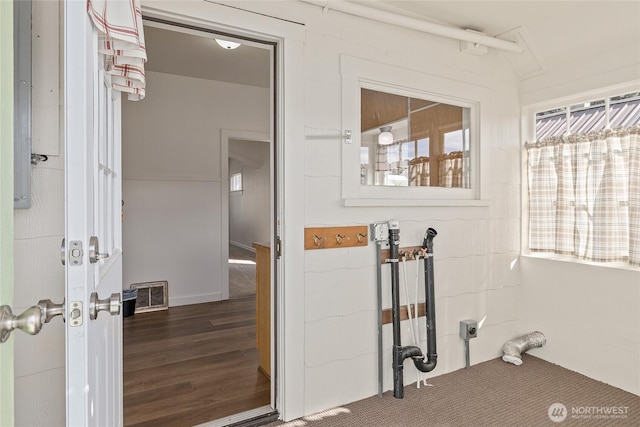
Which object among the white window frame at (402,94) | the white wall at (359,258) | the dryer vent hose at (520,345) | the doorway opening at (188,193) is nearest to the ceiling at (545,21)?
the white wall at (359,258)

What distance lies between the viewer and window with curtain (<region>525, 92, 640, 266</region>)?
93.4 inches

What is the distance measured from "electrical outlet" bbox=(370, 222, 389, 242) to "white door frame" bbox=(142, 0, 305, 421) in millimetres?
486

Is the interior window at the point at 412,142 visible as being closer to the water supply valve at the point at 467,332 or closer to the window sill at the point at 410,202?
the window sill at the point at 410,202

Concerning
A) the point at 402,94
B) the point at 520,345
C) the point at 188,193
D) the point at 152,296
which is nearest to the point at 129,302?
the point at 152,296

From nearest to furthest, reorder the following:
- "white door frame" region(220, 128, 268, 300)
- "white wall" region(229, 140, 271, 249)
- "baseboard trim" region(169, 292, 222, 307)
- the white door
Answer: the white door, "baseboard trim" region(169, 292, 222, 307), "white door frame" region(220, 128, 268, 300), "white wall" region(229, 140, 271, 249)

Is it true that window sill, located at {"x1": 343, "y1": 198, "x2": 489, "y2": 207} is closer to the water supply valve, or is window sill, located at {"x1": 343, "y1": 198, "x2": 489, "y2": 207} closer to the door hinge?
the door hinge

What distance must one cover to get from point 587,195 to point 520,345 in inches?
46.8

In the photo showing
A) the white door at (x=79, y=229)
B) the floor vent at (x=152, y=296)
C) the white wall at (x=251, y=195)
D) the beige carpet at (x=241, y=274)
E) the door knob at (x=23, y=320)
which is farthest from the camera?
the white wall at (x=251, y=195)

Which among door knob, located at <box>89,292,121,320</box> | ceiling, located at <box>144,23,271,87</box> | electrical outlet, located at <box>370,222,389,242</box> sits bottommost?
door knob, located at <box>89,292,121,320</box>

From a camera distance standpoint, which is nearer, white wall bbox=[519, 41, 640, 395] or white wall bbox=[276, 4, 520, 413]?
white wall bbox=[276, 4, 520, 413]

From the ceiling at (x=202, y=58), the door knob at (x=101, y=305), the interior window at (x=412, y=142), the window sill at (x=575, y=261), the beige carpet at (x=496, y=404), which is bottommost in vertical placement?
the beige carpet at (x=496, y=404)

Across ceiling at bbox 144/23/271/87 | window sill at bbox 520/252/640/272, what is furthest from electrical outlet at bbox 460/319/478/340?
ceiling at bbox 144/23/271/87

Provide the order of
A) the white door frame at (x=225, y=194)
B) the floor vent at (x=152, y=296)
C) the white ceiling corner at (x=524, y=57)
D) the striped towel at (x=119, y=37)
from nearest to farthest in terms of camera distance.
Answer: the striped towel at (x=119, y=37) < the white ceiling corner at (x=524, y=57) < the floor vent at (x=152, y=296) < the white door frame at (x=225, y=194)

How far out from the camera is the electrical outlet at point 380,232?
2268 millimetres
